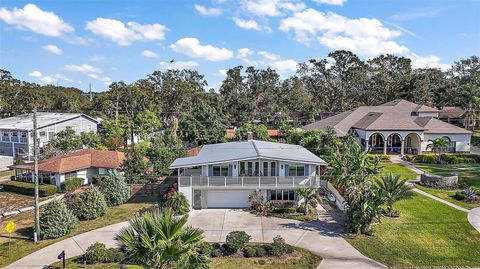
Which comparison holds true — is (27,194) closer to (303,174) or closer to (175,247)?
(303,174)

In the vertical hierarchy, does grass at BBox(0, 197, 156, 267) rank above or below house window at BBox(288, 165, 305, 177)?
below

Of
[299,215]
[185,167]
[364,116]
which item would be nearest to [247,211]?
[299,215]

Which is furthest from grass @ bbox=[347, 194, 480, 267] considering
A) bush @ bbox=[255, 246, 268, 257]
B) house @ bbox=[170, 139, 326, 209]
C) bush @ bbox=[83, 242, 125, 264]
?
bush @ bbox=[83, 242, 125, 264]

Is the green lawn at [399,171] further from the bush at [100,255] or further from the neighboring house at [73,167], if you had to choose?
the neighboring house at [73,167]

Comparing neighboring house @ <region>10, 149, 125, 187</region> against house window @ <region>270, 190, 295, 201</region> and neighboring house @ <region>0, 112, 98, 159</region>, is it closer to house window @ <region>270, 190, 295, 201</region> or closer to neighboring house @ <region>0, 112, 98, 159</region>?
neighboring house @ <region>0, 112, 98, 159</region>

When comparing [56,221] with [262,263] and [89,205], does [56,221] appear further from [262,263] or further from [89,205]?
[262,263]

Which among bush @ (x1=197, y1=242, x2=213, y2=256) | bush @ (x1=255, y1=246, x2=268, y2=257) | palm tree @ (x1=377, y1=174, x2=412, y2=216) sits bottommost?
bush @ (x1=255, y1=246, x2=268, y2=257)
